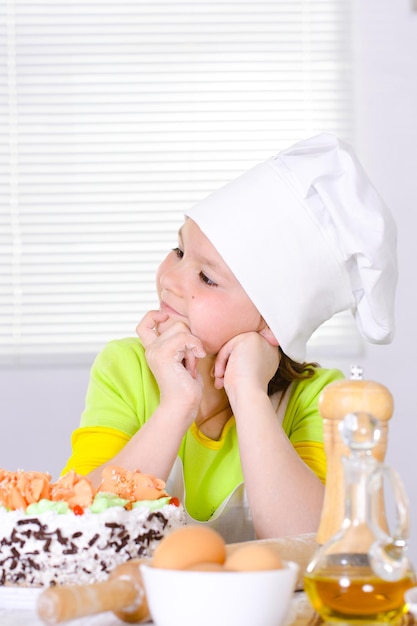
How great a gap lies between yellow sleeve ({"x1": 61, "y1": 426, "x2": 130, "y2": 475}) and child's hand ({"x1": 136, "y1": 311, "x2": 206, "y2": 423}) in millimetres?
121

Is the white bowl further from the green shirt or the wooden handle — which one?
the green shirt

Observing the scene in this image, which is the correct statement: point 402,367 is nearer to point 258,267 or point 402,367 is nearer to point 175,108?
point 175,108

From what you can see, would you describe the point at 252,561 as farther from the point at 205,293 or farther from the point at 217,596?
the point at 205,293

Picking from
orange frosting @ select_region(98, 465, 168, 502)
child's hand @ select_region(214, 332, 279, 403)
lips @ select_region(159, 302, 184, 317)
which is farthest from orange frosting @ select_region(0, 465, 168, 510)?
lips @ select_region(159, 302, 184, 317)

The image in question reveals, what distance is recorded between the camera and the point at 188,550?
68cm

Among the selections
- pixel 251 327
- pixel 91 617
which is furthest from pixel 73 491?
pixel 251 327

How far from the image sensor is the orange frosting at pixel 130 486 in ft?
3.13

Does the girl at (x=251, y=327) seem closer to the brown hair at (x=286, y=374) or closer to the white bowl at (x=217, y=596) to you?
the brown hair at (x=286, y=374)

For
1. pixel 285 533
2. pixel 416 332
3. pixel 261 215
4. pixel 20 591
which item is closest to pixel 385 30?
pixel 416 332

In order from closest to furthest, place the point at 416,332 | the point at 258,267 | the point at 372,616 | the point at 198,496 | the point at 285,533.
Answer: the point at 372,616, the point at 285,533, the point at 258,267, the point at 198,496, the point at 416,332

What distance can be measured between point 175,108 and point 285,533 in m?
1.72

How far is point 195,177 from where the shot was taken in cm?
272

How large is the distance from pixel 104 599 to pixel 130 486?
0.27 meters

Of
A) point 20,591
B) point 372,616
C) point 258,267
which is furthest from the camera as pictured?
point 258,267
